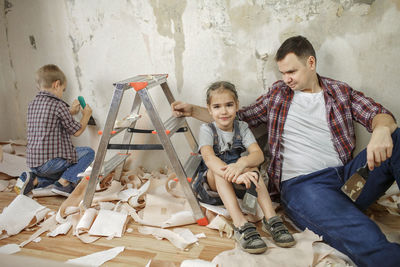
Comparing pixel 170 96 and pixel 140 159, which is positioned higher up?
pixel 170 96

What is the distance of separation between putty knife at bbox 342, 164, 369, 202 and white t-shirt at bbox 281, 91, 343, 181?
23 cm

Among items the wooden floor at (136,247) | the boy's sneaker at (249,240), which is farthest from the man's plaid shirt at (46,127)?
the boy's sneaker at (249,240)

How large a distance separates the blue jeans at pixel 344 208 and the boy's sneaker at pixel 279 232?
0.13m

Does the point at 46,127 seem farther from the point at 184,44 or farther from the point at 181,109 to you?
Result: the point at 184,44

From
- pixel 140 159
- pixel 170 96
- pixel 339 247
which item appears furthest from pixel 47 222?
pixel 339 247

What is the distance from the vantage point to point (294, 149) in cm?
185

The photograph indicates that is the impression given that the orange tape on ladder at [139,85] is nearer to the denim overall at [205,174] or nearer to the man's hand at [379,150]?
the denim overall at [205,174]

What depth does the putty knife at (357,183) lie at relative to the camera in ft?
4.96

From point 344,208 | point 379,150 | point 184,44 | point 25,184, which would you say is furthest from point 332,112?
point 25,184

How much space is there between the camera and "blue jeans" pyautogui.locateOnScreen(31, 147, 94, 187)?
228 centimetres

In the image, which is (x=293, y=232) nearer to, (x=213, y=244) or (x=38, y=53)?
(x=213, y=244)

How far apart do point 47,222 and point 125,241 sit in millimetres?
558

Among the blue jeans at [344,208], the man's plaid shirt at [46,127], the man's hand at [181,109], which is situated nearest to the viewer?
the blue jeans at [344,208]

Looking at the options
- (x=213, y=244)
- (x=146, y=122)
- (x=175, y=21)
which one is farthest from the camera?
(x=146, y=122)
